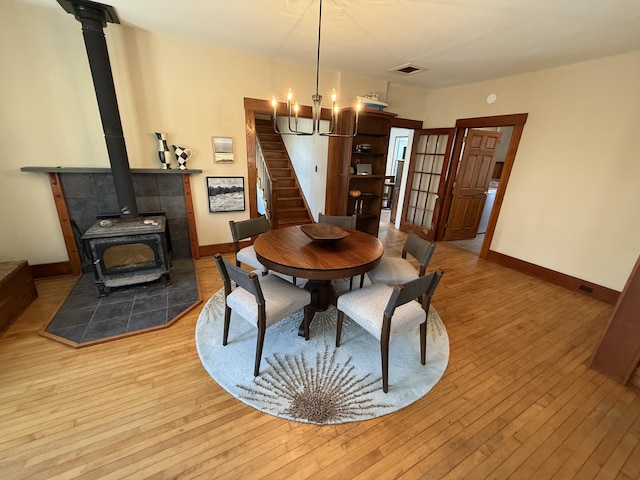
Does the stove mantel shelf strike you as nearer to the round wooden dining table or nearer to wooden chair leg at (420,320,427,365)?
the round wooden dining table

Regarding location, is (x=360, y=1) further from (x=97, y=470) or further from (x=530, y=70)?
(x=97, y=470)

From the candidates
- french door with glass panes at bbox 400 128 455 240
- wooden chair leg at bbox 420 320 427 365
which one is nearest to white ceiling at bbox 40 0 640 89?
french door with glass panes at bbox 400 128 455 240

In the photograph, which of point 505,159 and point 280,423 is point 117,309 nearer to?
point 280,423

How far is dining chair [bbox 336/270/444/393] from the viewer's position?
1604 millimetres

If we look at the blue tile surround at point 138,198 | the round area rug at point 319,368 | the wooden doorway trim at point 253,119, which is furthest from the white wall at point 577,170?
the blue tile surround at point 138,198

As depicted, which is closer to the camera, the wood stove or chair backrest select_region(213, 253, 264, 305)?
chair backrest select_region(213, 253, 264, 305)

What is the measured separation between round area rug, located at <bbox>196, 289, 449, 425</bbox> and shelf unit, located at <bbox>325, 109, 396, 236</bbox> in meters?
2.37

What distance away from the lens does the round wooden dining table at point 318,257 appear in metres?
1.85

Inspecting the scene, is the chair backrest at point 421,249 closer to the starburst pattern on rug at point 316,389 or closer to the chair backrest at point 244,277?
the starburst pattern on rug at point 316,389

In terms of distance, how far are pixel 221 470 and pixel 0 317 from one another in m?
2.34

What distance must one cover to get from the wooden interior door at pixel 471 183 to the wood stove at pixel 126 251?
4.73 metres

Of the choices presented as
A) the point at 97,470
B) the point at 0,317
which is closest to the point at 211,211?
the point at 0,317

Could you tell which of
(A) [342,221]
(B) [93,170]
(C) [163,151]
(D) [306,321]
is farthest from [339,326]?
(B) [93,170]

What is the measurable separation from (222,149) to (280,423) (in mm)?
3189
